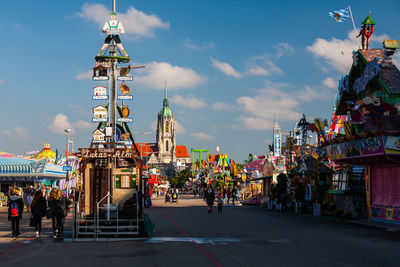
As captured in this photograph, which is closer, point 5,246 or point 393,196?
point 5,246

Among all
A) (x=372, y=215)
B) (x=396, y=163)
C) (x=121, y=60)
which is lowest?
(x=372, y=215)

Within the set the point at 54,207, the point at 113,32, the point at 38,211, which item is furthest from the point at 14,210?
the point at 113,32

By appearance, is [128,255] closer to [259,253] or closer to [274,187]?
[259,253]

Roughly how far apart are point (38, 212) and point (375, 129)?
653 inches

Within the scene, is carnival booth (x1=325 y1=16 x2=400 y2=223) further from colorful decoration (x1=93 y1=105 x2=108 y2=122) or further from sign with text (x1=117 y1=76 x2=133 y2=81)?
colorful decoration (x1=93 y1=105 x2=108 y2=122)

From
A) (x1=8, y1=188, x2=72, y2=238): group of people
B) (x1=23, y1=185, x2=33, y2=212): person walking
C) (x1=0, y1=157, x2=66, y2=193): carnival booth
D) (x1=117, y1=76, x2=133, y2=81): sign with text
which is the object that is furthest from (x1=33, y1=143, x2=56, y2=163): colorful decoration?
(x1=8, y1=188, x2=72, y2=238): group of people

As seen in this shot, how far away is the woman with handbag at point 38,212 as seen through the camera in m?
18.5

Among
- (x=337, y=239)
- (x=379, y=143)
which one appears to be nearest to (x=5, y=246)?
(x=337, y=239)

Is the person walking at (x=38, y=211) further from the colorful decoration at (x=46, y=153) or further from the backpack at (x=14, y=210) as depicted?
the colorful decoration at (x=46, y=153)

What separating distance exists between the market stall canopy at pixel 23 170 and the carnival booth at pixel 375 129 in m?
32.0

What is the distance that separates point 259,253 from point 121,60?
56.6 ft

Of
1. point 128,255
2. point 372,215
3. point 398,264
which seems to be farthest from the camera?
point 372,215

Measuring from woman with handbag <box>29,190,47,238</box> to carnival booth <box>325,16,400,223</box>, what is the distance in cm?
1481

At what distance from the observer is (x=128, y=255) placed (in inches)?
517
